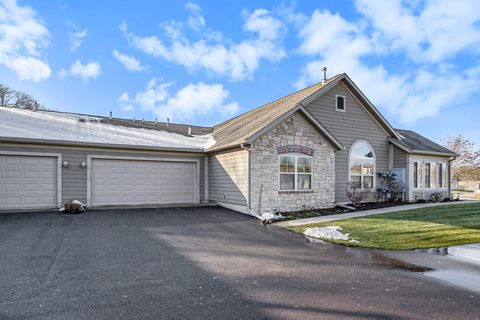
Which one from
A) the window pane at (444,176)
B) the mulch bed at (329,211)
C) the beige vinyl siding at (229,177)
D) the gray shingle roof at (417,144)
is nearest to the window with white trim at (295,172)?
the mulch bed at (329,211)

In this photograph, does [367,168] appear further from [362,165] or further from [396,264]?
[396,264]

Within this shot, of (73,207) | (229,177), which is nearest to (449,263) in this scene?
(229,177)

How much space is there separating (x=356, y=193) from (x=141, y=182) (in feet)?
34.3

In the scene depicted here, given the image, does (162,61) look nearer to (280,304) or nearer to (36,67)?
(36,67)

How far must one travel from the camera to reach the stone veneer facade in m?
12.8

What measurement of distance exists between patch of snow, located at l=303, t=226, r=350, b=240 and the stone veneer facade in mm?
3402

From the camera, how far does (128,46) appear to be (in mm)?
18906

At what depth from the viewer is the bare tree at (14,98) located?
3222cm

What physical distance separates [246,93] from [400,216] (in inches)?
668

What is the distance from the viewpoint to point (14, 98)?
33.2m

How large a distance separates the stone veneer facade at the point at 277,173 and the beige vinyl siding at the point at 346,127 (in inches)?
70.5

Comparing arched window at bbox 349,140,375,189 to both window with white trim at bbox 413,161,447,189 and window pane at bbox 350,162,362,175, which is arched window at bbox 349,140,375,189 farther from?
window with white trim at bbox 413,161,447,189

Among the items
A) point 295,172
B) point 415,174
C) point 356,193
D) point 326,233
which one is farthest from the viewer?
point 415,174

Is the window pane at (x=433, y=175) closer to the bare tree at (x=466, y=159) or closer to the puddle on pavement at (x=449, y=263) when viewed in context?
the puddle on pavement at (x=449, y=263)
